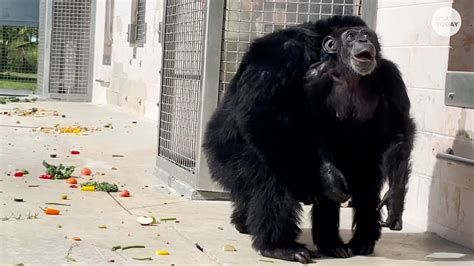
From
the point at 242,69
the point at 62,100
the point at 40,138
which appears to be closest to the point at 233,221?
the point at 242,69

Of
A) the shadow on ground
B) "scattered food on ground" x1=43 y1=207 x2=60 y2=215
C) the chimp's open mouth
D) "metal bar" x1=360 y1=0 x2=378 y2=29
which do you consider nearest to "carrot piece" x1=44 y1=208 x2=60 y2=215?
"scattered food on ground" x1=43 y1=207 x2=60 y2=215

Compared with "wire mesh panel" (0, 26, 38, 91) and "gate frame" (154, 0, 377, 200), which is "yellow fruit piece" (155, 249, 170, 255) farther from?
"wire mesh panel" (0, 26, 38, 91)

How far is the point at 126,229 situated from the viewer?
5.42 m

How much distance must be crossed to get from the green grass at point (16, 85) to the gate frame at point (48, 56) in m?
4.15

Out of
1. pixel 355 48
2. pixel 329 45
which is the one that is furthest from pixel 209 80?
pixel 355 48

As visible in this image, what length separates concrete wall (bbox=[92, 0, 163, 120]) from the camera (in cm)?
1385

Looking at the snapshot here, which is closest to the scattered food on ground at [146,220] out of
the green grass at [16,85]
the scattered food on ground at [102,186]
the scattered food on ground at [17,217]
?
the scattered food on ground at [17,217]

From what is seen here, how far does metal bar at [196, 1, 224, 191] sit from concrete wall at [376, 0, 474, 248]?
1454 mm

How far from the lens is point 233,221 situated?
5559 mm

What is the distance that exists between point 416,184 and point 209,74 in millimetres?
1942

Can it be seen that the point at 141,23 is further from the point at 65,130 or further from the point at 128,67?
the point at 65,130

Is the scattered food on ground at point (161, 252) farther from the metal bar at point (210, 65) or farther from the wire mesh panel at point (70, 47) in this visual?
the wire mesh panel at point (70, 47)

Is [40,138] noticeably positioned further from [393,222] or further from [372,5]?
[393,222]

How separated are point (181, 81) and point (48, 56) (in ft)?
34.6
